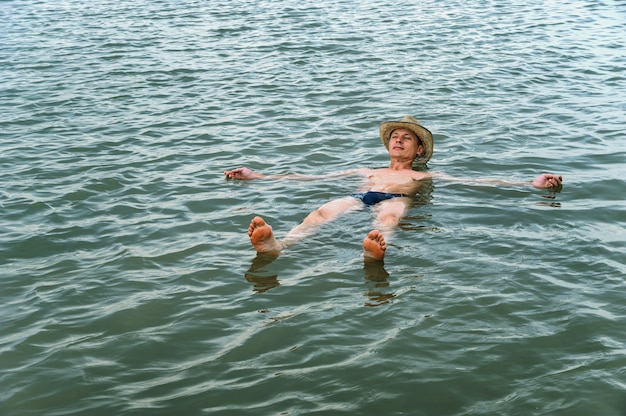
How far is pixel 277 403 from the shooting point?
543 cm

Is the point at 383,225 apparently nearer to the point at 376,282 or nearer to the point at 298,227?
the point at 298,227

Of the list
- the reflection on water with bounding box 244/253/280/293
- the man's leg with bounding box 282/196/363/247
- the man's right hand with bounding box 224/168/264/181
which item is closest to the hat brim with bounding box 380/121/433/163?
the man's leg with bounding box 282/196/363/247

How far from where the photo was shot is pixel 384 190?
9602 millimetres

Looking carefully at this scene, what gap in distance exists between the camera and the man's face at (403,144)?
1016 centimetres

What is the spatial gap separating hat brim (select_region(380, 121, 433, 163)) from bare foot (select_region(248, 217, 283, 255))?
121 inches

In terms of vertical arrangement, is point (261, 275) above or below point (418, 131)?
below

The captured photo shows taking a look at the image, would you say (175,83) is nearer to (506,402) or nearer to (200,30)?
(200,30)

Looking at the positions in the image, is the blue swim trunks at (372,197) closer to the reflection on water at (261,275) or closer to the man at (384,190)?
the man at (384,190)

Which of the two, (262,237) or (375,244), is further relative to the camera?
(262,237)

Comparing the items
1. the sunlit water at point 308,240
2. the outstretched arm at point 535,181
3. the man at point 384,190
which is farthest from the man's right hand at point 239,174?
the outstretched arm at point 535,181

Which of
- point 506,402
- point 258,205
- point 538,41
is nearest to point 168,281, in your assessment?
point 258,205

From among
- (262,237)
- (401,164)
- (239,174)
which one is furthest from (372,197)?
(262,237)

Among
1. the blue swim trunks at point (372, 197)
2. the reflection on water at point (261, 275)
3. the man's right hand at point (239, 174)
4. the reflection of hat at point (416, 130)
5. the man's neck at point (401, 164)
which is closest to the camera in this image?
the reflection on water at point (261, 275)

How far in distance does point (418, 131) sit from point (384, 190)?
1.01m
